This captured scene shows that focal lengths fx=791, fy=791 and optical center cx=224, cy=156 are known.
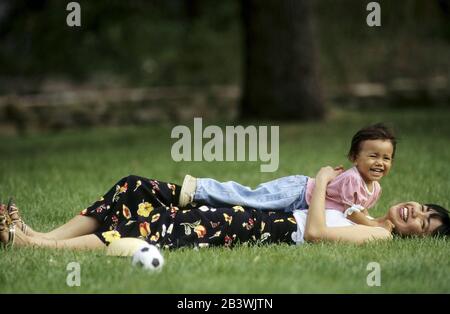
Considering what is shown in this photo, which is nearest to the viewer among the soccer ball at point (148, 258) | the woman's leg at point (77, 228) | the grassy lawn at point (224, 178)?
the grassy lawn at point (224, 178)

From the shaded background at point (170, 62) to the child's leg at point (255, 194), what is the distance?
299 inches

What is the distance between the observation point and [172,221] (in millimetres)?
4375

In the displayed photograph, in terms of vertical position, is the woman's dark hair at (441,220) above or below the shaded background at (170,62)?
below

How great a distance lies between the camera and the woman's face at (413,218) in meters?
4.60

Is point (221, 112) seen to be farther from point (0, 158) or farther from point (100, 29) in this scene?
point (0, 158)

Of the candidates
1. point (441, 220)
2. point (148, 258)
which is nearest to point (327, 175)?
point (441, 220)

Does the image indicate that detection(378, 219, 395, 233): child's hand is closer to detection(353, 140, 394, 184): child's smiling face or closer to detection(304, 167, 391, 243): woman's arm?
detection(304, 167, 391, 243): woman's arm

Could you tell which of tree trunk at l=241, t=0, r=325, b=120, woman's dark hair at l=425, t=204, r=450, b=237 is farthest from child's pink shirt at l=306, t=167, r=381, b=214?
tree trunk at l=241, t=0, r=325, b=120

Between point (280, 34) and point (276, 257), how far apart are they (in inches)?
318

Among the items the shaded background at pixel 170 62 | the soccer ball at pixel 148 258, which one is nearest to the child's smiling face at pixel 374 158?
the soccer ball at pixel 148 258

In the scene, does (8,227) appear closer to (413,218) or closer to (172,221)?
(172,221)

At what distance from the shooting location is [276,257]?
4109 millimetres

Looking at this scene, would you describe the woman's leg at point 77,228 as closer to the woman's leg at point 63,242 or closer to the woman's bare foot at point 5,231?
the woman's leg at point 63,242
